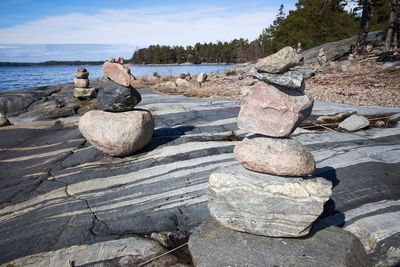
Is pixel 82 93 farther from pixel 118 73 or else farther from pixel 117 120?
pixel 117 120

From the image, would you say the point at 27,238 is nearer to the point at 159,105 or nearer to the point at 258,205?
the point at 258,205

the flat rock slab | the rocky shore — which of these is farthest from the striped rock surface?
the flat rock slab

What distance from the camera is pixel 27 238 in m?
4.83

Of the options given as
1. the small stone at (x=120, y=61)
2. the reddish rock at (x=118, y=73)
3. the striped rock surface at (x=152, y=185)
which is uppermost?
the small stone at (x=120, y=61)

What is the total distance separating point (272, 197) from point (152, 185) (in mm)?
2738

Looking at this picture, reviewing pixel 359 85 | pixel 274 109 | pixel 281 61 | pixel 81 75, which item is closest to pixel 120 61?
pixel 274 109

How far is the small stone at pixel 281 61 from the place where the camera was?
4.20 metres

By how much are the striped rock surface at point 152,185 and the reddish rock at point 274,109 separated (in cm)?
161

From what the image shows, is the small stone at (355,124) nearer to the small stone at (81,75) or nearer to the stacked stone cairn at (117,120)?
the stacked stone cairn at (117,120)

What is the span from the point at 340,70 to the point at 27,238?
20.1 meters

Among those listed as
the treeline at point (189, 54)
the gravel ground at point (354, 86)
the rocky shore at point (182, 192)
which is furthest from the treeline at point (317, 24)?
the treeline at point (189, 54)

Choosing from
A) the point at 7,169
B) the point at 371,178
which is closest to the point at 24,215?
the point at 7,169

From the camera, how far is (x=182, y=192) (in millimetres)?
5922

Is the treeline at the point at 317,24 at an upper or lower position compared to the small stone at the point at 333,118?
upper
